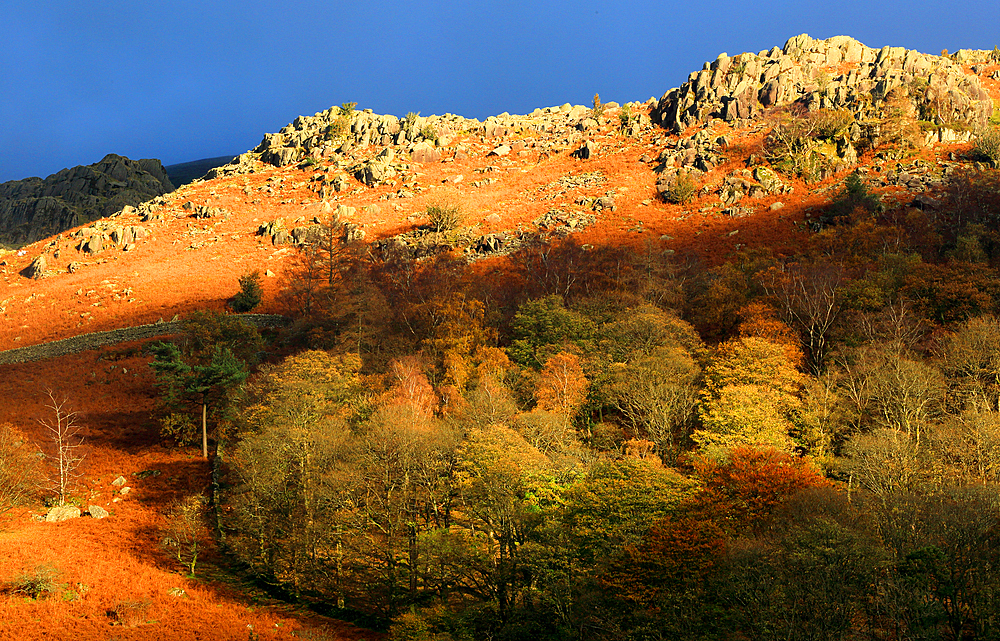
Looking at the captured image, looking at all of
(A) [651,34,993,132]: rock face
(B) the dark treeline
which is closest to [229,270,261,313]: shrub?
(B) the dark treeline

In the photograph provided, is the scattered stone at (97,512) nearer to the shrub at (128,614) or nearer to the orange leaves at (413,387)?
the shrub at (128,614)

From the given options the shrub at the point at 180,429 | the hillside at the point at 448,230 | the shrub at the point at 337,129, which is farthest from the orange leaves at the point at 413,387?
the shrub at the point at 337,129

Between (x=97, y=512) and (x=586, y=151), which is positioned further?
(x=586, y=151)

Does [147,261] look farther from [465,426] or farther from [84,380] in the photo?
[465,426]

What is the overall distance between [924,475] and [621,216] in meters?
80.9

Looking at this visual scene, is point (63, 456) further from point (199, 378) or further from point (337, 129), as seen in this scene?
point (337, 129)

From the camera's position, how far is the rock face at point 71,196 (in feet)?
498

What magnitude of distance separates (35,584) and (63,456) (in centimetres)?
1832

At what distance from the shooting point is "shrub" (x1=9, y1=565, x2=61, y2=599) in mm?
31656

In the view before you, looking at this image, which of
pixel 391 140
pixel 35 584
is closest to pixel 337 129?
pixel 391 140

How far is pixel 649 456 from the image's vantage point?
125ft

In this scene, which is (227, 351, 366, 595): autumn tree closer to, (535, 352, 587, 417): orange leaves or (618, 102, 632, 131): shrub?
(535, 352, 587, 417): orange leaves

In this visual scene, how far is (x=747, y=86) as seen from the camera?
140500 millimetres

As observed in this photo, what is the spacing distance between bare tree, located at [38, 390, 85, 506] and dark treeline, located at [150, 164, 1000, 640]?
10.9 meters
